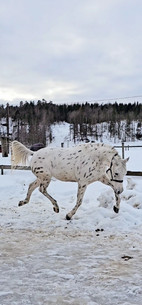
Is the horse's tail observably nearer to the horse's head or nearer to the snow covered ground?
the snow covered ground

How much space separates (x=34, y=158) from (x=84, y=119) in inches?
3021

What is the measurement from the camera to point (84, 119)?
270 ft

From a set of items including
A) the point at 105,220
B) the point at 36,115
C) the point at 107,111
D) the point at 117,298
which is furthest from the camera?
the point at 107,111

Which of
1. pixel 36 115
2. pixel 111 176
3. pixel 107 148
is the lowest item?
pixel 111 176

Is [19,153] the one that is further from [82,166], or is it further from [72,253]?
[72,253]

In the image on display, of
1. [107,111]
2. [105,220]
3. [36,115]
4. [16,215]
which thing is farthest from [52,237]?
[107,111]

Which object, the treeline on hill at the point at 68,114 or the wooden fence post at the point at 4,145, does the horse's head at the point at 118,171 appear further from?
the treeline on hill at the point at 68,114

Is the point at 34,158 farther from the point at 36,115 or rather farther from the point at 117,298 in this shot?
the point at 36,115

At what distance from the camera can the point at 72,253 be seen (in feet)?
12.6

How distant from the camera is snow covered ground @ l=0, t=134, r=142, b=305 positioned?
8.86 feet

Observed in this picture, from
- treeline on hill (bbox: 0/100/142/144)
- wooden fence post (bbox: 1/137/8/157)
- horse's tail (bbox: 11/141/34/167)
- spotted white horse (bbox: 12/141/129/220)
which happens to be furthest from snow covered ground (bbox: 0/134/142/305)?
treeline on hill (bbox: 0/100/142/144)

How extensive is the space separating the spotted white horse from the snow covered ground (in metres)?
0.40

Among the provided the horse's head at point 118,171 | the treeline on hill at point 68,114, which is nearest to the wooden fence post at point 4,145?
the horse's head at point 118,171

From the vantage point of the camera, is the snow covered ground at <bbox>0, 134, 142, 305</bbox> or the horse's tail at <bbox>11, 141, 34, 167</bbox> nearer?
the snow covered ground at <bbox>0, 134, 142, 305</bbox>
